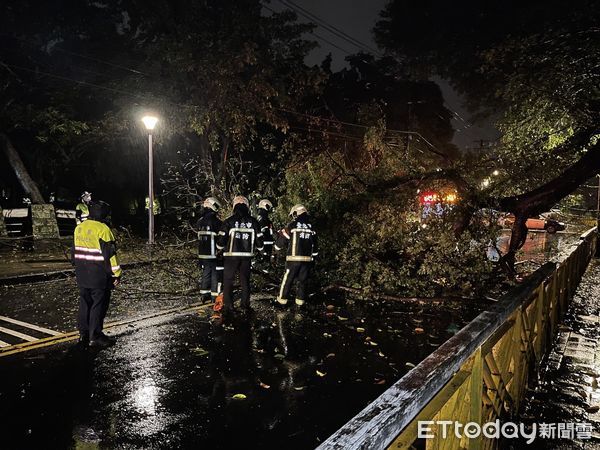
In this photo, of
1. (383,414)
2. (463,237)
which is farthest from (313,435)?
(463,237)

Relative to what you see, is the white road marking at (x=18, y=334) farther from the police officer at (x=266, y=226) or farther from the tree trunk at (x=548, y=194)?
the tree trunk at (x=548, y=194)

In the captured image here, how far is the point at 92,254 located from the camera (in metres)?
5.89

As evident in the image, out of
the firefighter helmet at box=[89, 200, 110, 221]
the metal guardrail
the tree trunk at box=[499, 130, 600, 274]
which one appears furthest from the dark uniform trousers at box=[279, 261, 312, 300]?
the metal guardrail

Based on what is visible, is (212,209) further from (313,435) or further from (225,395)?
(313,435)

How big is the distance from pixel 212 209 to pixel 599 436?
6.47 metres

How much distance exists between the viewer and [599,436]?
3727mm

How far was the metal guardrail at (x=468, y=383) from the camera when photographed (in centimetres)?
175

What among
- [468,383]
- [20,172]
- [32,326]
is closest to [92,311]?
[32,326]

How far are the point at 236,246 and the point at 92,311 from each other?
8.01ft

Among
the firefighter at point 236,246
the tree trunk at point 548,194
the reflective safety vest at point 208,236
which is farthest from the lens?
the tree trunk at point 548,194

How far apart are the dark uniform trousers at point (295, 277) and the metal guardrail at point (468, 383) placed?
13.6 ft

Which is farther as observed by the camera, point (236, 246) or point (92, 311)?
point (236, 246)

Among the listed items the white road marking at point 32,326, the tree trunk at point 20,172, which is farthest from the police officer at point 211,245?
the tree trunk at point 20,172

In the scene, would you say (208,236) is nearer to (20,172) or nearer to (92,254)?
(92,254)
